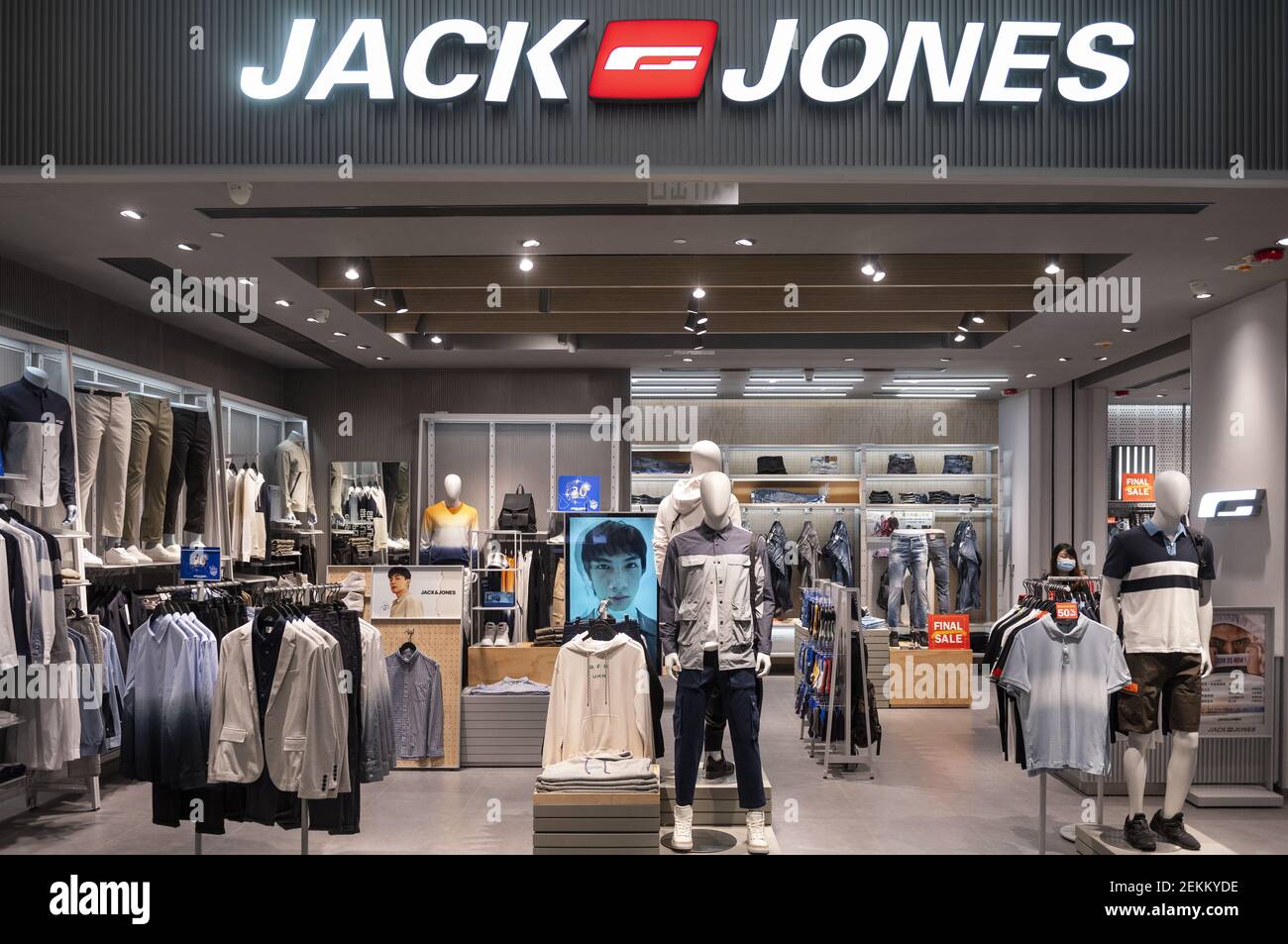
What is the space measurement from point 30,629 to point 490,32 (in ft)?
11.1

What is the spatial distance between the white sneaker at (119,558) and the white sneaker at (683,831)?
384cm

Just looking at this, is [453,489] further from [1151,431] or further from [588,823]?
[1151,431]

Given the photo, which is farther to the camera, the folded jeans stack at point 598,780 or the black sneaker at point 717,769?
the black sneaker at point 717,769

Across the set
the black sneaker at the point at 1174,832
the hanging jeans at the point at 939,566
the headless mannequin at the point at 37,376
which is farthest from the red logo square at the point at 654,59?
the hanging jeans at the point at 939,566

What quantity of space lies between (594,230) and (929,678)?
17.9 feet

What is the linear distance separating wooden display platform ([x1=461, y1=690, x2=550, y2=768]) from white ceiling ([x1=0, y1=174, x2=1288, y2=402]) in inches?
112

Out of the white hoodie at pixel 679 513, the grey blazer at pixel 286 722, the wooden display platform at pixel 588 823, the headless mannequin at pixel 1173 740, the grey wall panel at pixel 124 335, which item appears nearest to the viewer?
the grey blazer at pixel 286 722

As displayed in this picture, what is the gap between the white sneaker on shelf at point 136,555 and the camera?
21.2 feet

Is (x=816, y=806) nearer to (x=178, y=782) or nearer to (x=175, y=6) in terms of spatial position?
(x=178, y=782)

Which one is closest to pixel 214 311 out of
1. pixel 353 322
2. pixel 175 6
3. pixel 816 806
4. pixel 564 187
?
pixel 353 322

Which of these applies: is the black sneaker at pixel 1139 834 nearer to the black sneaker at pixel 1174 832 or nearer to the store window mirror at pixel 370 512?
the black sneaker at pixel 1174 832

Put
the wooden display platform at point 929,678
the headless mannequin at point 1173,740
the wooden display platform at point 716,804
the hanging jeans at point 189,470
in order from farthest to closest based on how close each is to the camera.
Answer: the wooden display platform at point 929,678, the hanging jeans at point 189,470, the wooden display platform at point 716,804, the headless mannequin at point 1173,740

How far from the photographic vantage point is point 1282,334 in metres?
→ 6.13

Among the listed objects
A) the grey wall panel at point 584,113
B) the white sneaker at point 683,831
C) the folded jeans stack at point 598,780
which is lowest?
the white sneaker at point 683,831
